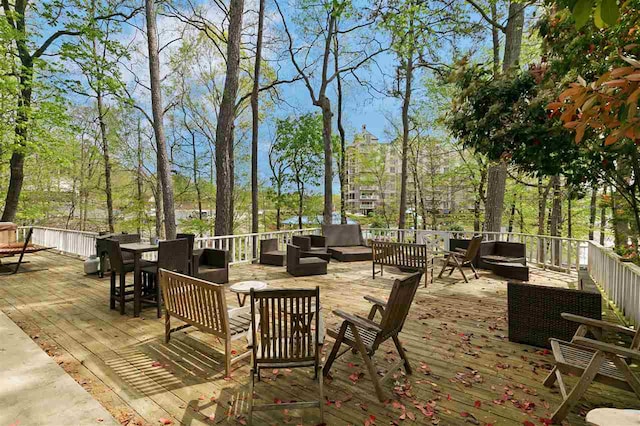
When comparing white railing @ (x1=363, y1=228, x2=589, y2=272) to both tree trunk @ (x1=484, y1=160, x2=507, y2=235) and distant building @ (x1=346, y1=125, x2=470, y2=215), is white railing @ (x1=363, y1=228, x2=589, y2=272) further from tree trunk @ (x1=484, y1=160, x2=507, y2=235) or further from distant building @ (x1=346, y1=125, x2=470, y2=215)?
distant building @ (x1=346, y1=125, x2=470, y2=215)

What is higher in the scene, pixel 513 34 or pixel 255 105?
pixel 513 34

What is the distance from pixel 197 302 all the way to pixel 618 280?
18.1ft

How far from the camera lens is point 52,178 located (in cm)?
1627

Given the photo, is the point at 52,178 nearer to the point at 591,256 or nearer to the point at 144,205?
the point at 144,205

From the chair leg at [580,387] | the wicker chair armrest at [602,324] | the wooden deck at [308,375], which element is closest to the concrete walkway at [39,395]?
the wooden deck at [308,375]

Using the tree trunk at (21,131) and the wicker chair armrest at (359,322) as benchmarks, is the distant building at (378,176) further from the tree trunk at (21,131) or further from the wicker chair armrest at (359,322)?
the wicker chair armrest at (359,322)

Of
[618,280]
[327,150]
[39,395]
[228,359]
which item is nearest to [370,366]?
[228,359]

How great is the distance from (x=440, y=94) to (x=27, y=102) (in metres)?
14.7

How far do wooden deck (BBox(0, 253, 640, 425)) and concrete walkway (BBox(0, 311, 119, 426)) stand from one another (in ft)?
0.33

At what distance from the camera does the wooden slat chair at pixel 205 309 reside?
2840mm

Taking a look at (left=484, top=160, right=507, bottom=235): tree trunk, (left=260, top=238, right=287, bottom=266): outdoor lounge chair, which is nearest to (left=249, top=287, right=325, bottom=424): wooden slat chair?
(left=260, top=238, right=287, bottom=266): outdoor lounge chair

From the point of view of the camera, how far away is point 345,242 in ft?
31.2

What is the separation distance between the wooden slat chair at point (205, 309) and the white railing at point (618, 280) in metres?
4.29

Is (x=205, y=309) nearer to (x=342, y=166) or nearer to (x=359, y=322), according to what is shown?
(x=359, y=322)
